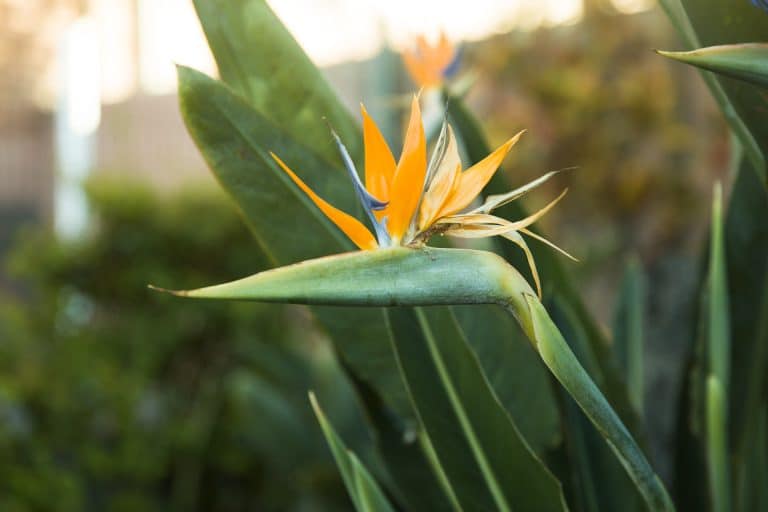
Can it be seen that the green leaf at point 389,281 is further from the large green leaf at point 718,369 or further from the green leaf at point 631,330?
the green leaf at point 631,330

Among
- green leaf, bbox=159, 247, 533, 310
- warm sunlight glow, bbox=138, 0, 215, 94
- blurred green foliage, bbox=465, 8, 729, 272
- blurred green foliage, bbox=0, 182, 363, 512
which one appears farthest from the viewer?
warm sunlight glow, bbox=138, 0, 215, 94

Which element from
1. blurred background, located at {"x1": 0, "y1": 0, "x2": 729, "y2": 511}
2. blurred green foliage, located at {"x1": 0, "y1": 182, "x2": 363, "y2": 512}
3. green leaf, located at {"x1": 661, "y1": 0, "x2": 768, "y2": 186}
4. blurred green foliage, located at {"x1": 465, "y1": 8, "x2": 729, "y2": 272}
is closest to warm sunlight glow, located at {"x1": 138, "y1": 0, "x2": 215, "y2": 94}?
blurred background, located at {"x1": 0, "y1": 0, "x2": 729, "y2": 511}

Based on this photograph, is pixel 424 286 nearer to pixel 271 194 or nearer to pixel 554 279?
pixel 271 194

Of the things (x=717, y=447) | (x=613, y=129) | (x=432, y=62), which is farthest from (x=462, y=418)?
(x=613, y=129)

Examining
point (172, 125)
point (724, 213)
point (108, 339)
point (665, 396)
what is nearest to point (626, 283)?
point (724, 213)

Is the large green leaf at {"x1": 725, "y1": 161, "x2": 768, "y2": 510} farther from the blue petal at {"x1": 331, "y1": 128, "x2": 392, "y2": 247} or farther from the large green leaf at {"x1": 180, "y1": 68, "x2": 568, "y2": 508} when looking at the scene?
the blue petal at {"x1": 331, "y1": 128, "x2": 392, "y2": 247}

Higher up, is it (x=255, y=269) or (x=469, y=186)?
(x=469, y=186)

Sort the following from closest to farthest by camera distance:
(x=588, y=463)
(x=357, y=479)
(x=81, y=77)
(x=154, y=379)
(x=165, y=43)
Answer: (x=357, y=479)
(x=588, y=463)
(x=154, y=379)
(x=165, y=43)
(x=81, y=77)
